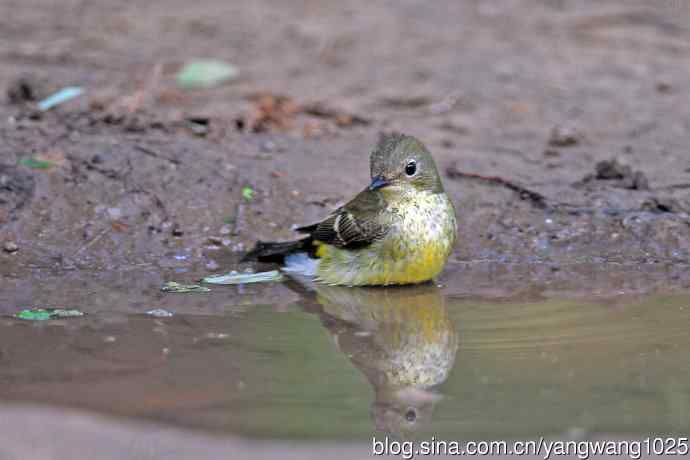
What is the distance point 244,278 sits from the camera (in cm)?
722

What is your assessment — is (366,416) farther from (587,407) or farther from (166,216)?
(166,216)

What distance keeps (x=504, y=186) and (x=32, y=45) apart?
5408 mm

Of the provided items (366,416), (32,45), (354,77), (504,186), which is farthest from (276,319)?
(32,45)

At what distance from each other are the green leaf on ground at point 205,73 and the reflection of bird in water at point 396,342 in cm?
398

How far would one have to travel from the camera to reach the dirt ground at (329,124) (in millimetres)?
7824

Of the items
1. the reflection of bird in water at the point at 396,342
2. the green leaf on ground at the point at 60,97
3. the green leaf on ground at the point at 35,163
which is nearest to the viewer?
the reflection of bird in water at the point at 396,342

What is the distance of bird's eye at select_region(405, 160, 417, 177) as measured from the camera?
718 centimetres

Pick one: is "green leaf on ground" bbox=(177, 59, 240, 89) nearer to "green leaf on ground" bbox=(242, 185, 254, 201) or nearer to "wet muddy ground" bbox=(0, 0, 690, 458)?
"wet muddy ground" bbox=(0, 0, 690, 458)

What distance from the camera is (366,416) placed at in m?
4.70

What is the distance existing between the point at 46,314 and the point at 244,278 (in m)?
1.46

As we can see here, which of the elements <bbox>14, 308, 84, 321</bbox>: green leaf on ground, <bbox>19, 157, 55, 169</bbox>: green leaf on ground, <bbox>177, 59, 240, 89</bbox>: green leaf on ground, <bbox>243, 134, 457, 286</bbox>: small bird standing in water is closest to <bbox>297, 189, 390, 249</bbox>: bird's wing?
<bbox>243, 134, 457, 286</bbox>: small bird standing in water

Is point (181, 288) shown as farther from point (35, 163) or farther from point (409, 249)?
point (35, 163)

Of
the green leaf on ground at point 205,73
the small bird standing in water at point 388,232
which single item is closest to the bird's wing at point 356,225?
the small bird standing in water at point 388,232

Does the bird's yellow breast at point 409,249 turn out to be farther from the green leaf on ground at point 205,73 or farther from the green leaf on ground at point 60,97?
the green leaf on ground at point 205,73
